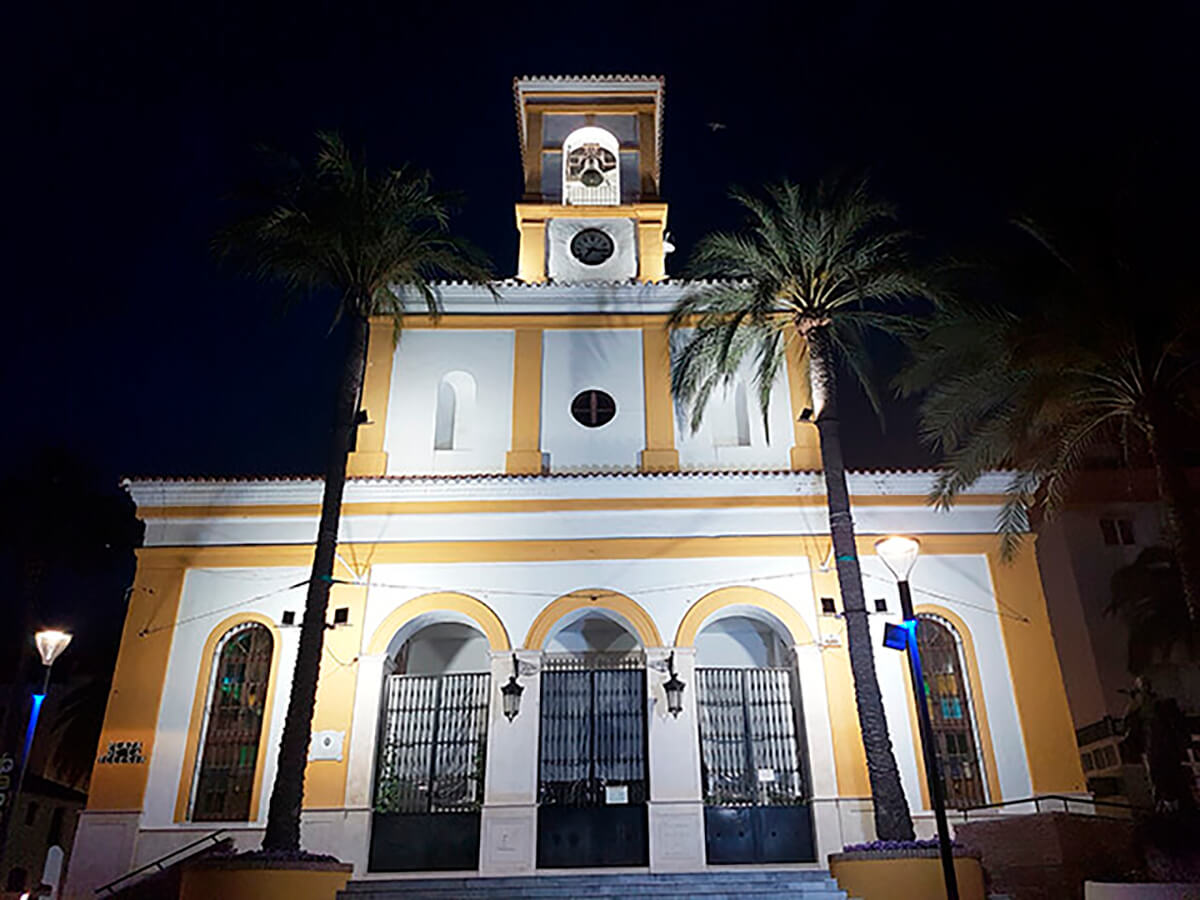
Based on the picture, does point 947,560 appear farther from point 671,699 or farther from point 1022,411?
point 671,699

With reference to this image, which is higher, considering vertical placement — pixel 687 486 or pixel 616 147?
pixel 616 147

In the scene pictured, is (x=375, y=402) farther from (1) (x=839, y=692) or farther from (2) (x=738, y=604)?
(1) (x=839, y=692)

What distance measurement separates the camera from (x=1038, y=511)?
26.7 metres

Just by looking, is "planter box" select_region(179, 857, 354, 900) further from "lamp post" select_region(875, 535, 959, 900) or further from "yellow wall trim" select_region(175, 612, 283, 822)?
"lamp post" select_region(875, 535, 959, 900)

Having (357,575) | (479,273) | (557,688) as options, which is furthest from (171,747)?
(479,273)

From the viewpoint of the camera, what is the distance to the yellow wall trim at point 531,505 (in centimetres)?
1795

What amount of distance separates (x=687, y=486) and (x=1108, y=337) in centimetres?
762

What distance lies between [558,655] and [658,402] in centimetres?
559

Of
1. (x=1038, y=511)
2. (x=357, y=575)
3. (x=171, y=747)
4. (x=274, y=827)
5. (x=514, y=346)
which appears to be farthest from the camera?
(x=1038, y=511)

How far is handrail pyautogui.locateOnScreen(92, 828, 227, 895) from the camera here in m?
15.1

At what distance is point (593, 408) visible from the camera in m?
19.9

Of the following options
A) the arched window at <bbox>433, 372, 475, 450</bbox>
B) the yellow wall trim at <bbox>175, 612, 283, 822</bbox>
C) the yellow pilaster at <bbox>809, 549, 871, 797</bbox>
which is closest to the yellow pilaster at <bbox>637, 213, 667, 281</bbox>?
the arched window at <bbox>433, 372, 475, 450</bbox>

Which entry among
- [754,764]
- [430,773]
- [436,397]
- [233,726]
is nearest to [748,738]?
[754,764]

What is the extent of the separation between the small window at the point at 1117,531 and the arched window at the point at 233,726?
77.1ft
